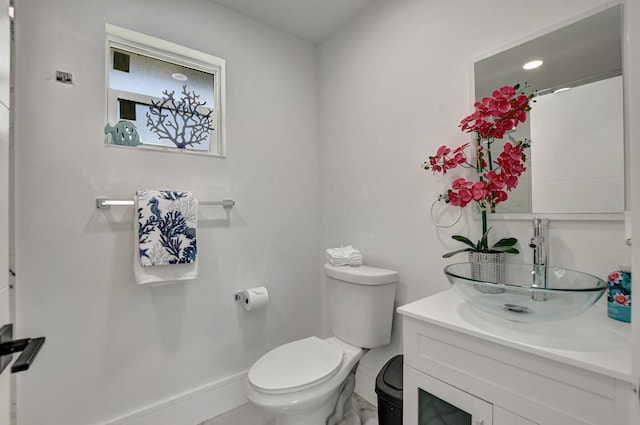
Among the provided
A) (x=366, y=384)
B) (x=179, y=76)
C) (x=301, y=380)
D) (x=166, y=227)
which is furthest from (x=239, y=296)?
(x=179, y=76)

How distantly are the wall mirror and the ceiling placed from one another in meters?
1.06

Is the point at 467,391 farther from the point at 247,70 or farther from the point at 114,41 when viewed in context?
the point at 114,41

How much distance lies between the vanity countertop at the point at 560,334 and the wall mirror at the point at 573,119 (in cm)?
40

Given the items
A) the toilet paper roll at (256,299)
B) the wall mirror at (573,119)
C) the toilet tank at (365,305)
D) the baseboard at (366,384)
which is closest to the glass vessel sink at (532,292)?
the wall mirror at (573,119)

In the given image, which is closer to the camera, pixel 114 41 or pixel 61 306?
pixel 61 306

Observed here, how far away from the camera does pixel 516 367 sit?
0.83 metres

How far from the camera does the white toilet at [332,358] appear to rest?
4.21ft

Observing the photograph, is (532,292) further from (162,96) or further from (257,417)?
(162,96)

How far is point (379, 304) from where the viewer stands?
1.60 meters

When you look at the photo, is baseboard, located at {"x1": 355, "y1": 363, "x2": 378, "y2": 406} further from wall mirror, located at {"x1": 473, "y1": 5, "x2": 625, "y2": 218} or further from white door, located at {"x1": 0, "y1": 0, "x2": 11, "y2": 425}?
white door, located at {"x1": 0, "y1": 0, "x2": 11, "y2": 425}

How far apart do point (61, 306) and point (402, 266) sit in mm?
1677

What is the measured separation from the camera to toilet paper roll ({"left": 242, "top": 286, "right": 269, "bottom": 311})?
6.00ft

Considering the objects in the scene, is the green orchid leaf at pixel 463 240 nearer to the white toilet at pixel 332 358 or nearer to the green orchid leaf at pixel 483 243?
the green orchid leaf at pixel 483 243

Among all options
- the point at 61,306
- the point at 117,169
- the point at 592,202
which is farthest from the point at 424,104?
the point at 61,306
